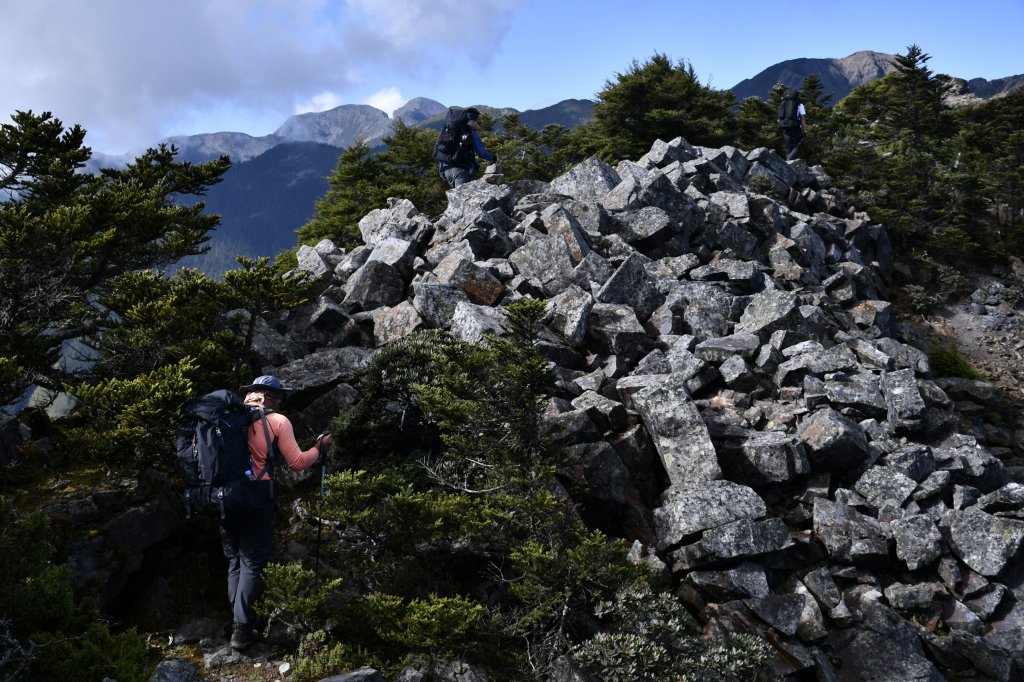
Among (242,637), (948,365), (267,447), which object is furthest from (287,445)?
(948,365)

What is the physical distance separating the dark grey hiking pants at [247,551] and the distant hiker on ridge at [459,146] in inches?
693

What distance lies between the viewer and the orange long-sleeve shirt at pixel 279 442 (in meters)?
7.77

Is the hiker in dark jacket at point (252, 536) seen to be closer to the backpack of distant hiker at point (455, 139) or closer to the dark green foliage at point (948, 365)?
the backpack of distant hiker at point (455, 139)

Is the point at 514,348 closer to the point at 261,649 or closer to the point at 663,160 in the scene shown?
the point at 261,649

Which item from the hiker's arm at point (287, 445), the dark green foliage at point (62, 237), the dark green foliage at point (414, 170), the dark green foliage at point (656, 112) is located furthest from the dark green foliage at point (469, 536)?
the dark green foliage at point (656, 112)

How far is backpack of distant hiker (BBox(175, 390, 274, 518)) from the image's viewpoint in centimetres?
734

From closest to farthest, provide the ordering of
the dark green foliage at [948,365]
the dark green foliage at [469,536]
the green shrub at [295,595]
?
the green shrub at [295,595] → the dark green foliage at [469,536] → the dark green foliage at [948,365]

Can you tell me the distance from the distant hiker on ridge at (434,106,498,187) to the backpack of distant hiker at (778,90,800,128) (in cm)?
1558

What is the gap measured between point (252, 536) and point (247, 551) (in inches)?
7.5

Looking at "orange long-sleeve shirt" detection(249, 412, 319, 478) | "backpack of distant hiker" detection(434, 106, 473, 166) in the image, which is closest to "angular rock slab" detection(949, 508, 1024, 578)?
"orange long-sleeve shirt" detection(249, 412, 319, 478)

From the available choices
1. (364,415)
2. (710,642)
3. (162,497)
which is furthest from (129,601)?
(710,642)

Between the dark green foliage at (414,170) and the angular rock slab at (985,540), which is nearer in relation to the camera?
the angular rock slab at (985,540)

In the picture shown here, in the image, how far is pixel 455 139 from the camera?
2317cm

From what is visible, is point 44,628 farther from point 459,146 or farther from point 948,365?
point 948,365
